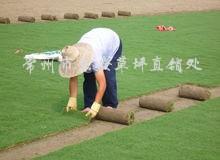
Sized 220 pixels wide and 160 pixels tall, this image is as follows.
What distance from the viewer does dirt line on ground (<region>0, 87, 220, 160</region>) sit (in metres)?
7.27

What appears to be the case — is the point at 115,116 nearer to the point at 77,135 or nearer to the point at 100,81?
the point at 100,81

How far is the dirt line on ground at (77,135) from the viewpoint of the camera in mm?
7273

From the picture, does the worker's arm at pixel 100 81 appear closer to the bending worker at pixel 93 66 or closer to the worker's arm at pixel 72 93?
the bending worker at pixel 93 66

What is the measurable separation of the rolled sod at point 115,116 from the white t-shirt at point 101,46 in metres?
0.74

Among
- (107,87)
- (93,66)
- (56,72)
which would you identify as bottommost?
(56,72)

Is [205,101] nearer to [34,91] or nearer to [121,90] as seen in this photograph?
[121,90]

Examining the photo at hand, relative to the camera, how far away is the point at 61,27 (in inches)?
824

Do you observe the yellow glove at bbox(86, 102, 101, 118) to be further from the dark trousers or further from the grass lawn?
the dark trousers

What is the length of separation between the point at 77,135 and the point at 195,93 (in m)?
3.24

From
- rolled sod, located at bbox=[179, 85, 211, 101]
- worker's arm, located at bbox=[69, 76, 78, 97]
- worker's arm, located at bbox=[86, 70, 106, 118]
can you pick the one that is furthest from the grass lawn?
rolled sod, located at bbox=[179, 85, 211, 101]

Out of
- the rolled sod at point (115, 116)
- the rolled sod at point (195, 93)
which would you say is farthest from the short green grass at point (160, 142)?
the rolled sod at point (195, 93)

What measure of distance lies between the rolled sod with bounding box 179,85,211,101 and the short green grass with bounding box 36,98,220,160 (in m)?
1.14

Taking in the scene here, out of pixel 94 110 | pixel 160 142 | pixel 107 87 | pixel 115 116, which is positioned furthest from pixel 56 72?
pixel 160 142

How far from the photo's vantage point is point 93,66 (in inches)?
333
